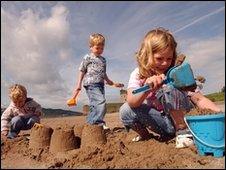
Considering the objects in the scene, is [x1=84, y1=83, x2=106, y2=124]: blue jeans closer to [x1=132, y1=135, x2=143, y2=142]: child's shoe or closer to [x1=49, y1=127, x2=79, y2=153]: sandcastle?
[x1=132, y1=135, x2=143, y2=142]: child's shoe

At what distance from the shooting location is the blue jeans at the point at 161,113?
155 inches

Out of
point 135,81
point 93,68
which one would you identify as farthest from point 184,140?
point 93,68

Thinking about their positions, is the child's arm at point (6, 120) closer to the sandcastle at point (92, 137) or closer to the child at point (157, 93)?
the sandcastle at point (92, 137)

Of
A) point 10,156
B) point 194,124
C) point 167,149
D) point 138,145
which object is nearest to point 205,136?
point 194,124

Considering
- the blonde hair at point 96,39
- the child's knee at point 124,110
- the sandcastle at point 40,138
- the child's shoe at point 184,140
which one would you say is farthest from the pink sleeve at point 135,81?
the blonde hair at point 96,39

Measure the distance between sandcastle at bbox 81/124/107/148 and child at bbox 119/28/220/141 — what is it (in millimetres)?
413

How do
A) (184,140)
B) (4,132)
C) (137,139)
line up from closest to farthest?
(184,140) → (137,139) → (4,132)

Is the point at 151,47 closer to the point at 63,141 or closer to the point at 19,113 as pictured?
the point at 63,141

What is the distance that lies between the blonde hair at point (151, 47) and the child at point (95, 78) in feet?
6.90

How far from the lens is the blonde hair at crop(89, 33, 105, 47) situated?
630cm

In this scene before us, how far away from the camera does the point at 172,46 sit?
3.86 m

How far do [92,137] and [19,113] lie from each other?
82.4 inches

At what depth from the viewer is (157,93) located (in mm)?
4074

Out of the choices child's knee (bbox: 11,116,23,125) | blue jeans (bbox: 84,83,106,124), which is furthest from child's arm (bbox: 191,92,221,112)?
child's knee (bbox: 11,116,23,125)
